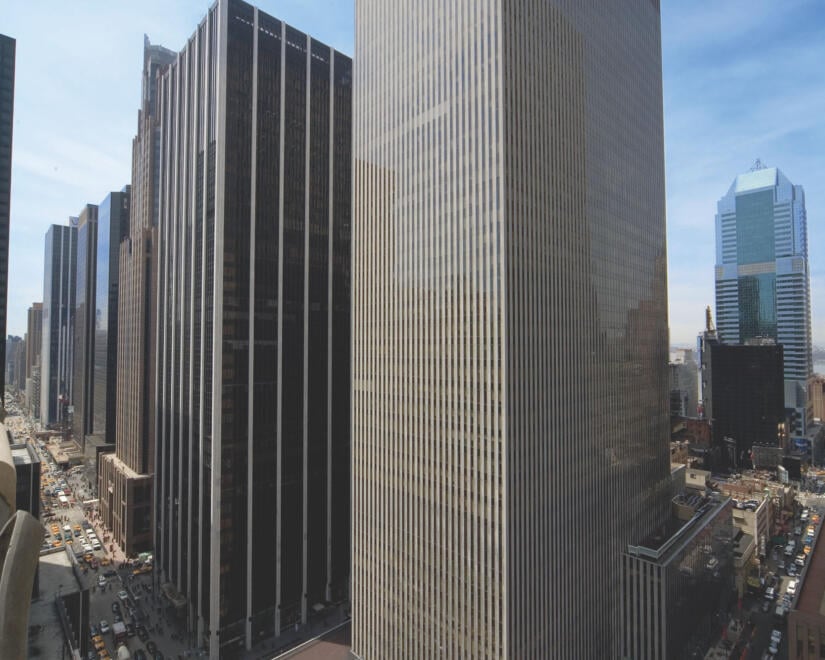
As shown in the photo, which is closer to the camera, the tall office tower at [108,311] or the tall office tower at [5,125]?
the tall office tower at [5,125]

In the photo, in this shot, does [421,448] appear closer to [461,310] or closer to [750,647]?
[461,310]

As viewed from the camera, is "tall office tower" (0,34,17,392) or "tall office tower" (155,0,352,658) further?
"tall office tower" (0,34,17,392)

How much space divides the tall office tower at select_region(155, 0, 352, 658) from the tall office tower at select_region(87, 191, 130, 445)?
225 ft

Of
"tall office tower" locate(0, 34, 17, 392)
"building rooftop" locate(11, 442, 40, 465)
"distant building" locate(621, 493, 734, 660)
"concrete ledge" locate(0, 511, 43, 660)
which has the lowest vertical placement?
"distant building" locate(621, 493, 734, 660)

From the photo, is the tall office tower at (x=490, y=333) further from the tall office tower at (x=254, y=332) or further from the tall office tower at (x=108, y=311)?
the tall office tower at (x=108, y=311)

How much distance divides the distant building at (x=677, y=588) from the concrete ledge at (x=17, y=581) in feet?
295

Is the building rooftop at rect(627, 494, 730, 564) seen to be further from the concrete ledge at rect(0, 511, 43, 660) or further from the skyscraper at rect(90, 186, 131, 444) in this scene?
the skyscraper at rect(90, 186, 131, 444)

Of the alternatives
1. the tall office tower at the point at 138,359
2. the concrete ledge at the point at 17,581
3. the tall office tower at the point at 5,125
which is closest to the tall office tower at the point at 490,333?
the concrete ledge at the point at 17,581

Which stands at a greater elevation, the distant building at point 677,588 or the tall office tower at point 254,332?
the tall office tower at point 254,332

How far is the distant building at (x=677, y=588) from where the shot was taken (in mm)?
78562

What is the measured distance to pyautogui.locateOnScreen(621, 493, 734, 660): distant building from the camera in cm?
7856

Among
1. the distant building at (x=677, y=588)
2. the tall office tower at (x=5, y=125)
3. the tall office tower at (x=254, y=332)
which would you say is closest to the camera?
the distant building at (x=677, y=588)

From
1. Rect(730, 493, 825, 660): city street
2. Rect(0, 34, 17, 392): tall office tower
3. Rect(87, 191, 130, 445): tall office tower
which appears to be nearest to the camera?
Rect(730, 493, 825, 660): city street

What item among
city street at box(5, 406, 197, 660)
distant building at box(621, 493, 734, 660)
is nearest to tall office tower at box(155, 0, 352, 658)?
city street at box(5, 406, 197, 660)
